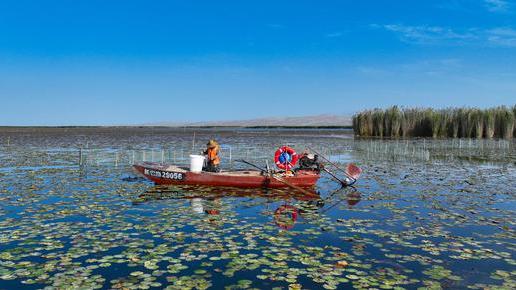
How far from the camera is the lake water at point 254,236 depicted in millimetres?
7457

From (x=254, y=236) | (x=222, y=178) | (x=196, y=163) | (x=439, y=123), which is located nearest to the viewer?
(x=254, y=236)

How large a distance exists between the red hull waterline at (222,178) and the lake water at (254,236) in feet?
1.39

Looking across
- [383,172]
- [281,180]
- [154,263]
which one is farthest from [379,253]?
[383,172]

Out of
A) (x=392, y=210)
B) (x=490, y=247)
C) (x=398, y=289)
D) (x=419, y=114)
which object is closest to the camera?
(x=398, y=289)

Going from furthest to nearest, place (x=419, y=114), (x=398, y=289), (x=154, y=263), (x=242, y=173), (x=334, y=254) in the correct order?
(x=419, y=114), (x=242, y=173), (x=334, y=254), (x=154, y=263), (x=398, y=289)

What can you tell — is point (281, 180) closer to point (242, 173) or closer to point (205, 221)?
point (242, 173)

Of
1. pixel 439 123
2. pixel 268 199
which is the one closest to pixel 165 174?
pixel 268 199

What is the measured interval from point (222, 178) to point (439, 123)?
44.4 metres

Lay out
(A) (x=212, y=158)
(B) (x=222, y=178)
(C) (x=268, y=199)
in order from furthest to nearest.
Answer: (A) (x=212, y=158), (B) (x=222, y=178), (C) (x=268, y=199)

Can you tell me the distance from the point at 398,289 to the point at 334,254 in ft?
6.30

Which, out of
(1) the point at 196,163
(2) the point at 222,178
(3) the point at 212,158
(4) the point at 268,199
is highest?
(3) the point at 212,158

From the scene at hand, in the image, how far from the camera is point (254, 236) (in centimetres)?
1005

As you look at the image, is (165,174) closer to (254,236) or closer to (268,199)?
(268,199)

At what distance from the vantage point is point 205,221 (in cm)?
1152
